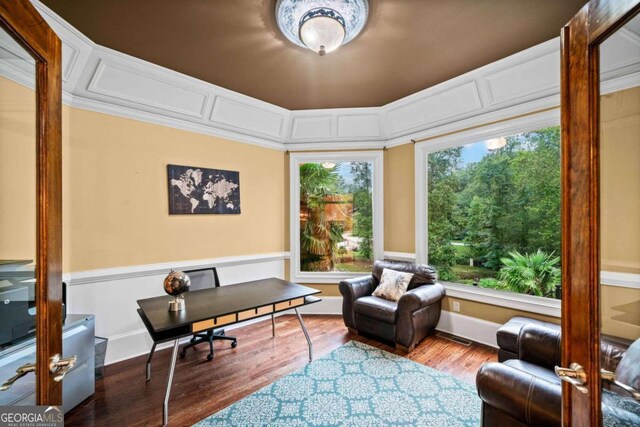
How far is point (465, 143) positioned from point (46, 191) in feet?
11.7

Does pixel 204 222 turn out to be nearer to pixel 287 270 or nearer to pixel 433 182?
pixel 287 270

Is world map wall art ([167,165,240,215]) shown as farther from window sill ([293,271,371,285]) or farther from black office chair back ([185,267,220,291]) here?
window sill ([293,271,371,285])

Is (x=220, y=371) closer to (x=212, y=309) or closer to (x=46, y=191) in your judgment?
(x=212, y=309)

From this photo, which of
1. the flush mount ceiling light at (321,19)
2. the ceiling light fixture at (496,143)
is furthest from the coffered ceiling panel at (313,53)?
the ceiling light fixture at (496,143)

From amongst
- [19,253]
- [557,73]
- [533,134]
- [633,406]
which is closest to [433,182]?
[533,134]

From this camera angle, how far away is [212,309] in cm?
211

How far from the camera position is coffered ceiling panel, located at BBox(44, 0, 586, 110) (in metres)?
1.83

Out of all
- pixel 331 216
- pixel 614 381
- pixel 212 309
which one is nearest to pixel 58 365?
pixel 212 309

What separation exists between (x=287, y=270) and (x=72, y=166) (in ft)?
8.77

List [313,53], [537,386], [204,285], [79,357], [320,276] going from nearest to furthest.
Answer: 1. [537,386]
2. [79,357]
3. [313,53]
4. [204,285]
5. [320,276]

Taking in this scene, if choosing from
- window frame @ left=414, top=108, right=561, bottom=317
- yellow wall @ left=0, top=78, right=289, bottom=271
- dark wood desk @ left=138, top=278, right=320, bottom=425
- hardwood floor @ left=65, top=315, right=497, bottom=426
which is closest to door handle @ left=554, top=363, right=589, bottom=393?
hardwood floor @ left=65, top=315, right=497, bottom=426

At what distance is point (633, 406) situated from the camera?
82 cm

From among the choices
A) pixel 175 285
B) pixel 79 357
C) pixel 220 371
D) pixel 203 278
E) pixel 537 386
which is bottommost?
pixel 220 371

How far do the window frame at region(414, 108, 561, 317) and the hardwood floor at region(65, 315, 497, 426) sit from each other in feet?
1.81
